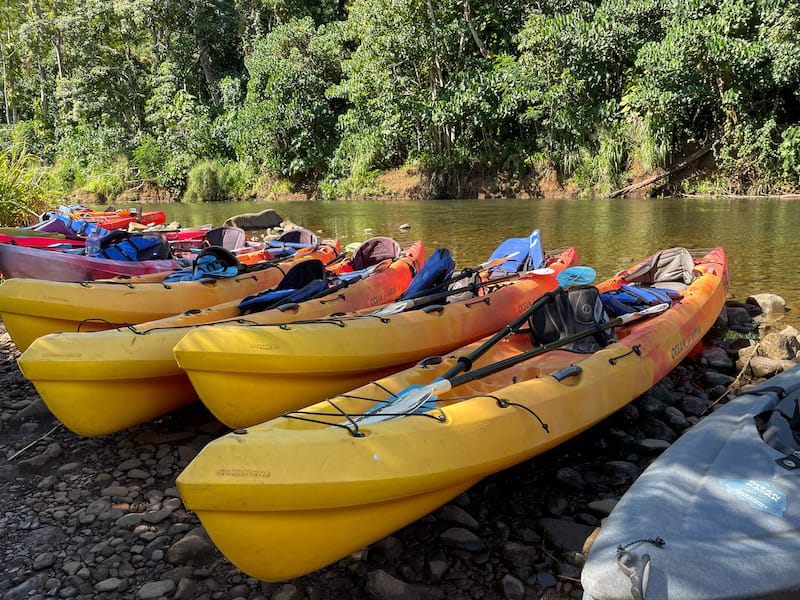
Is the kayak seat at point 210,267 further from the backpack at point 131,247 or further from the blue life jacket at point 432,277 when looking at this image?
the blue life jacket at point 432,277

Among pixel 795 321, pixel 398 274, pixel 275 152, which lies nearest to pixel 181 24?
pixel 275 152

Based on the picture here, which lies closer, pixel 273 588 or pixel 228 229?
pixel 273 588

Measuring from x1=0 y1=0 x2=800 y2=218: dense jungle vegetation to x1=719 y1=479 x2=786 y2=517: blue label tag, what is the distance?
10234mm

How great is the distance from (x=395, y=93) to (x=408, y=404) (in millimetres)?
18991

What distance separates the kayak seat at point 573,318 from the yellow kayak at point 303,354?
2.32ft

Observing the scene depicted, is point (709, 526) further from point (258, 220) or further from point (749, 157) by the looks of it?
point (749, 157)

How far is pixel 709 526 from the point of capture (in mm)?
2107

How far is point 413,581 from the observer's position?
8.25 ft

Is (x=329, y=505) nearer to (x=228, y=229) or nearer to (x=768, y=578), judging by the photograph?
(x=768, y=578)

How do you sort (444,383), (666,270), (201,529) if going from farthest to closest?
(666,270)
(444,383)
(201,529)

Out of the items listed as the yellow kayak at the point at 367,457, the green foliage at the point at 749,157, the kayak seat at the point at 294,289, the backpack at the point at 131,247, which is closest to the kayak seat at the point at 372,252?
the kayak seat at the point at 294,289

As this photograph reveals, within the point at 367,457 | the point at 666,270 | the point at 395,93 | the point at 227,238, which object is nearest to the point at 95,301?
the point at 367,457

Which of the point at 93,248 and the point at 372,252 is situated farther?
the point at 372,252

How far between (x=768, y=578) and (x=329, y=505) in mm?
1503
